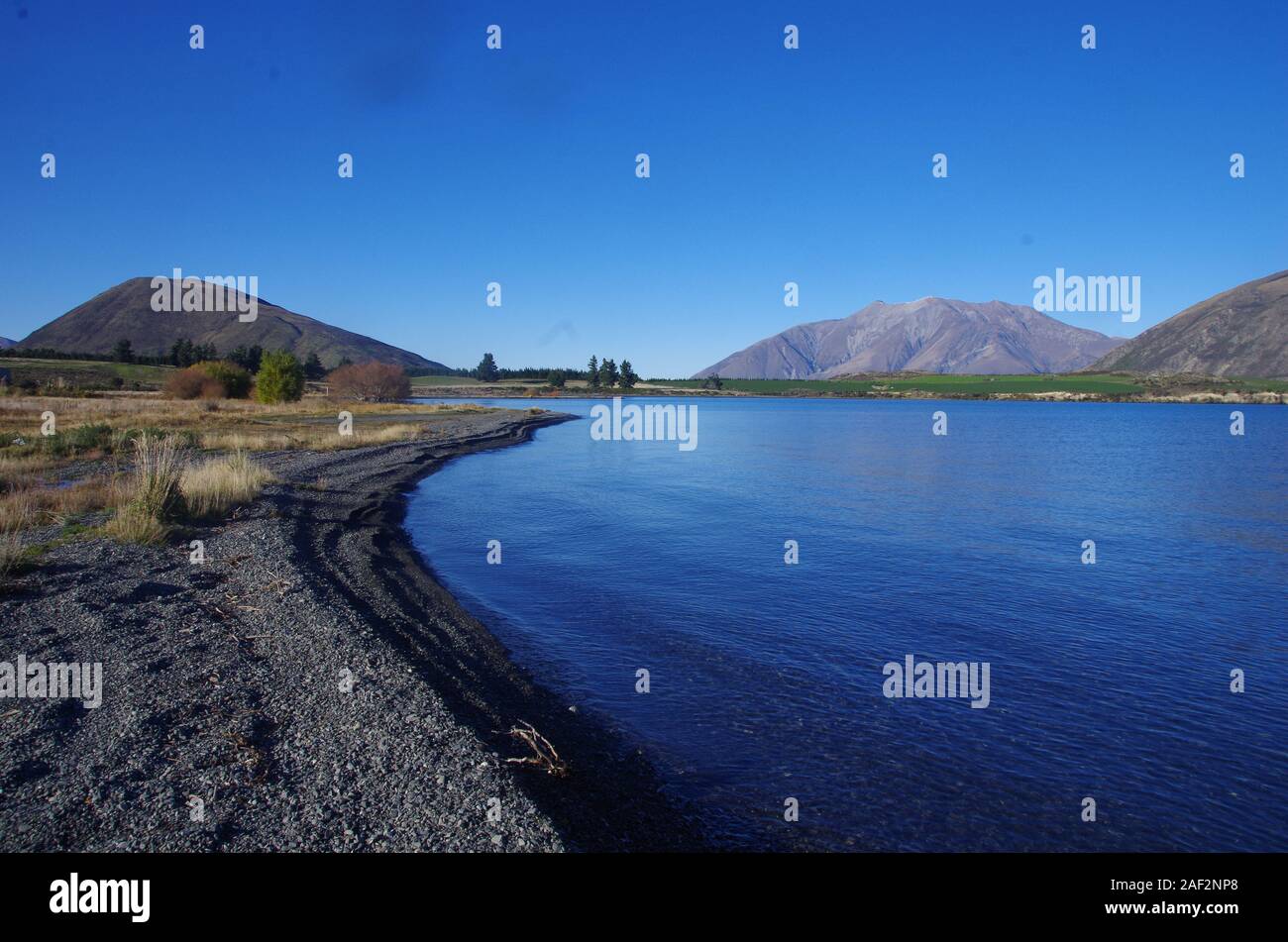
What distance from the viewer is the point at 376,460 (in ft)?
120

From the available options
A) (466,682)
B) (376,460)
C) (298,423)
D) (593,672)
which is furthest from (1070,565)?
(298,423)

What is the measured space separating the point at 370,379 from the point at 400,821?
10184 cm

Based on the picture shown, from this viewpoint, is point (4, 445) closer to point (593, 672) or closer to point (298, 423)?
point (298, 423)

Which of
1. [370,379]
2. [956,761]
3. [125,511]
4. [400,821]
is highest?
[370,379]

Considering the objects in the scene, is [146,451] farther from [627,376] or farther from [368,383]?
[627,376]

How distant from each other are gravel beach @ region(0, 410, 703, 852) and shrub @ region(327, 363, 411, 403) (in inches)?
3574

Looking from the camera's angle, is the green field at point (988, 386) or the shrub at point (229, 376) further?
the green field at point (988, 386)

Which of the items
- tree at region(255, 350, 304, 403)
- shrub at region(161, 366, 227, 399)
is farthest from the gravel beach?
tree at region(255, 350, 304, 403)

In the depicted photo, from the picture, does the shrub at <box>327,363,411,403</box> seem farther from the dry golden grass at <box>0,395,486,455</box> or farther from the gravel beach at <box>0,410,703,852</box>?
the gravel beach at <box>0,410,703,852</box>

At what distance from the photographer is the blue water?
7516 millimetres

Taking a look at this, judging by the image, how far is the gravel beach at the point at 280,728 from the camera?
5547mm

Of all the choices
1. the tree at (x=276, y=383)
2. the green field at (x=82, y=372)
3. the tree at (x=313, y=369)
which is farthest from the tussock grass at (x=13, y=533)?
the tree at (x=313, y=369)

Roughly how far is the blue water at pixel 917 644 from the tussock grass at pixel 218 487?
15.8ft

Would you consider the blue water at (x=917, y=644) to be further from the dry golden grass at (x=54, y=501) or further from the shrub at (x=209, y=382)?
the shrub at (x=209, y=382)
